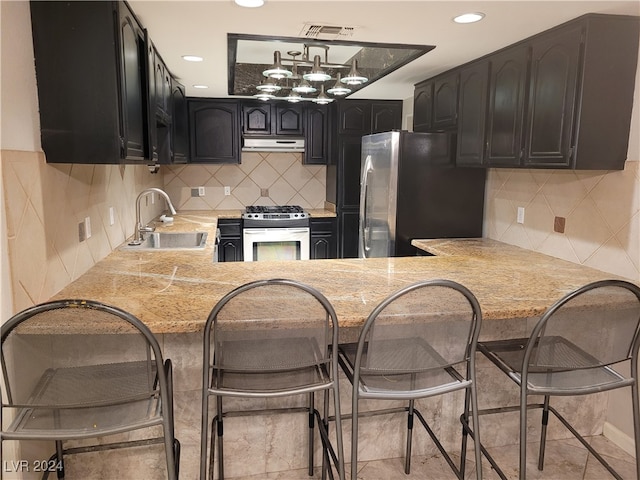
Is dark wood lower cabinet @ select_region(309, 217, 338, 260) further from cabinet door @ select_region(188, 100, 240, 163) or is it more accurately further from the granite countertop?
the granite countertop

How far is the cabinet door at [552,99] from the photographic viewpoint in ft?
7.06

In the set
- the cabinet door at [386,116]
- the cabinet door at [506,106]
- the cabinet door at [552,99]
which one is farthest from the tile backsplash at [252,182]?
the cabinet door at [552,99]

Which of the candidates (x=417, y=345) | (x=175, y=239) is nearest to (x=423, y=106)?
(x=175, y=239)

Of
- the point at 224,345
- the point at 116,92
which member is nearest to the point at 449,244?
the point at 224,345

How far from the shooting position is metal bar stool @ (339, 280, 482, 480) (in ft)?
4.86

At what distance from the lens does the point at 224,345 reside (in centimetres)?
151

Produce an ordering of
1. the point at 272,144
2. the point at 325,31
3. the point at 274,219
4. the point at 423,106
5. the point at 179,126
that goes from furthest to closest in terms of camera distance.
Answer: the point at 272,144
the point at 274,219
the point at 179,126
the point at 423,106
the point at 325,31

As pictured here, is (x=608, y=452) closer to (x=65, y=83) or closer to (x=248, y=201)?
(x=65, y=83)

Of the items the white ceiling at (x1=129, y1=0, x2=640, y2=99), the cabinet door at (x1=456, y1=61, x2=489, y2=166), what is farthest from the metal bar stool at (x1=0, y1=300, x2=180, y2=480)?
the cabinet door at (x1=456, y1=61, x2=489, y2=166)

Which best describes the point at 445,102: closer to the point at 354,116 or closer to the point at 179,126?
the point at 354,116

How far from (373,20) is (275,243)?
2.77 meters

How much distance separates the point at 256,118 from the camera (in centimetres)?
463

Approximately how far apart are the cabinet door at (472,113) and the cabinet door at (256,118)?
215 cm

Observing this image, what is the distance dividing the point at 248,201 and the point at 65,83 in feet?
10.9
